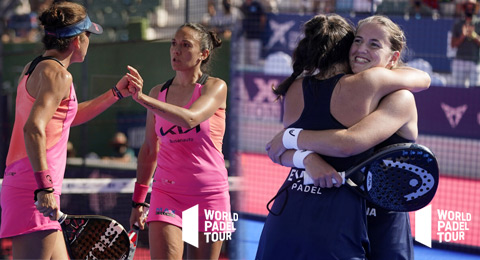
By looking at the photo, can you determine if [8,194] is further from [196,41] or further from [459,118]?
[459,118]

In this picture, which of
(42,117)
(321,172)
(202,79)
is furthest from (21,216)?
(321,172)

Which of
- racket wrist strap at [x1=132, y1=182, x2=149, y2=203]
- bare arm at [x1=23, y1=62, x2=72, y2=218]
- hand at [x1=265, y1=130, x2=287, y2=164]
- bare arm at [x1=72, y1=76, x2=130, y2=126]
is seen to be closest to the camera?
hand at [x1=265, y1=130, x2=287, y2=164]

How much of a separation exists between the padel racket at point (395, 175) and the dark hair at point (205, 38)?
5.78ft

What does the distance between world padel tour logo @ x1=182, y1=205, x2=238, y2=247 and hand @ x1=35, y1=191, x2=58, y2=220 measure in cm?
88

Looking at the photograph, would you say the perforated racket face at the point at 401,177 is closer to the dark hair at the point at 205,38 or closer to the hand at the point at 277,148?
the hand at the point at 277,148

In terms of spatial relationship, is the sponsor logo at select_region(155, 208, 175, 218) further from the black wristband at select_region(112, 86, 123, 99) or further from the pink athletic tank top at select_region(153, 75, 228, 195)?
the black wristband at select_region(112, 86, 123, 99)

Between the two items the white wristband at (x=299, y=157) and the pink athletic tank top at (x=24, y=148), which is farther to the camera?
the pink athletic tank top at (x=24, y=148)

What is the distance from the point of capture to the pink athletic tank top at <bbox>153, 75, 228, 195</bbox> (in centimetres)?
390

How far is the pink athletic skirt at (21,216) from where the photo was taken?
129 inches

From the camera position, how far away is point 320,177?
2.61 meters

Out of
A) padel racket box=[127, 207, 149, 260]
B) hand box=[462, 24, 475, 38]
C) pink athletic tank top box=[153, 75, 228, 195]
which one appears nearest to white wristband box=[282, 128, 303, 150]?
pink athletic tank top box=[153, 75, 228, 195]

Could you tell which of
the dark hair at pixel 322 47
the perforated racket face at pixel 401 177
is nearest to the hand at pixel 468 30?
the dark hair at pixel 322 47

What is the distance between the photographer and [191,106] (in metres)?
3.72

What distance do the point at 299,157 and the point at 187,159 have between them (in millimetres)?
1303
